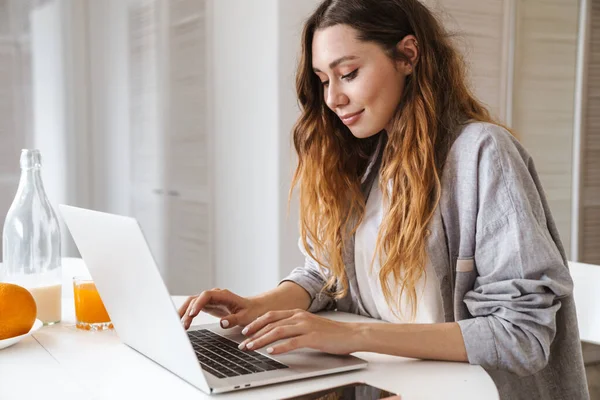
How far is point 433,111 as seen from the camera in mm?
1393

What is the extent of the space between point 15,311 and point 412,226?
0.70 m

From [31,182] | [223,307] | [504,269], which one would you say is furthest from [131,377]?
[504,269]

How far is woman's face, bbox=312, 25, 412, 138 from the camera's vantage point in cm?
142

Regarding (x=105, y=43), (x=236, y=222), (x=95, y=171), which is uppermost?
(x=105, y=43)

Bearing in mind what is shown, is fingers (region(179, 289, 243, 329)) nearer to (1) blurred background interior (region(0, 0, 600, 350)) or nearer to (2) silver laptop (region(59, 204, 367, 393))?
(2) silver laptop (region(59, 204, 367, 393))

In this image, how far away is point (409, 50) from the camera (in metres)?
1.45

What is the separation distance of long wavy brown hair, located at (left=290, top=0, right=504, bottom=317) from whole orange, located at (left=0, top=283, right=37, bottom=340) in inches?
24.1

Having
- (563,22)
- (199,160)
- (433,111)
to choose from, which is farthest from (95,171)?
(563,22)

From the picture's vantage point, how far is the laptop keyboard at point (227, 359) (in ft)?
3.31

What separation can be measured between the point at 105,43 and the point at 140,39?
150mm

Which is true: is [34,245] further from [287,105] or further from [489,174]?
[287,105]

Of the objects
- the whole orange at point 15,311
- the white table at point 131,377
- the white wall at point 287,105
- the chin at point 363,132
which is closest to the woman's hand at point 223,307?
the white table at point 131,377

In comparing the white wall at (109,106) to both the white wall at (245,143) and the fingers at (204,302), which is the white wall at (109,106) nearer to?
the white wall at (245,143)

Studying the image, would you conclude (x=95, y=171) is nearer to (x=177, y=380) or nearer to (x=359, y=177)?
(x=359, y=177)
